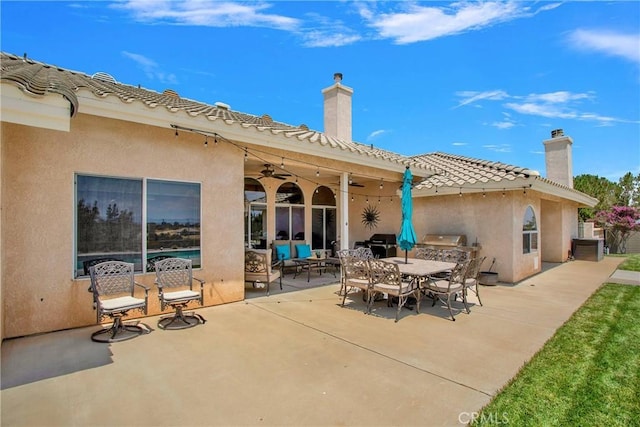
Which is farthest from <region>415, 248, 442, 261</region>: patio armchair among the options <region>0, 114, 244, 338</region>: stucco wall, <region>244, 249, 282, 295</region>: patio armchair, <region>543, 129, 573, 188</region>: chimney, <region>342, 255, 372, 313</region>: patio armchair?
<region>543, 129, 573, 188</region>: chimney

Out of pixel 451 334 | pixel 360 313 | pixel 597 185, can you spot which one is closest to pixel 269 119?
pixel 360 313

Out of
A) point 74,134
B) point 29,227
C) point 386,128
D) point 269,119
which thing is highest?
point 386,128

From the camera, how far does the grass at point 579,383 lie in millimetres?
2850

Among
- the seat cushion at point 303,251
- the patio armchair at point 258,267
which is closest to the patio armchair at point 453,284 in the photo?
the patio armchair at point 258,267

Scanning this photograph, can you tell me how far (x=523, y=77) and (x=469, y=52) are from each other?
471cm

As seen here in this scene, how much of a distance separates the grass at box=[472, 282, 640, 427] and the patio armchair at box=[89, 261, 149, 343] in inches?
189

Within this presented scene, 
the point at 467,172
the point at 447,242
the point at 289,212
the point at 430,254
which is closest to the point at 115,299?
the point at 430,254

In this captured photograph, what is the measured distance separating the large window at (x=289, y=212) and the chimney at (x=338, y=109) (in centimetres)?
278

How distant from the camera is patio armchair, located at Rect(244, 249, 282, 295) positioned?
775 cm

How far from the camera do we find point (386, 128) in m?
20.3

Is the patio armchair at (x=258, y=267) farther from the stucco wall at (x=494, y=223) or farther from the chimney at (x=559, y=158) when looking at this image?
the chimney at (x=559, y=158)

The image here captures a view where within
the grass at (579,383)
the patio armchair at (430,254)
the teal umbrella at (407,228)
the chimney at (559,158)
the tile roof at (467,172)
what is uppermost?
the chimney at (559,158)

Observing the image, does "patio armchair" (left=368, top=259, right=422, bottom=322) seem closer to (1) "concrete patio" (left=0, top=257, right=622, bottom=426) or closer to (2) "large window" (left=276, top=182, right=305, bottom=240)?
(1) "concrete patio" (left=0, top=257, right=622, bottom=426)

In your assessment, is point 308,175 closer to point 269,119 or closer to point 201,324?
point 269,119
